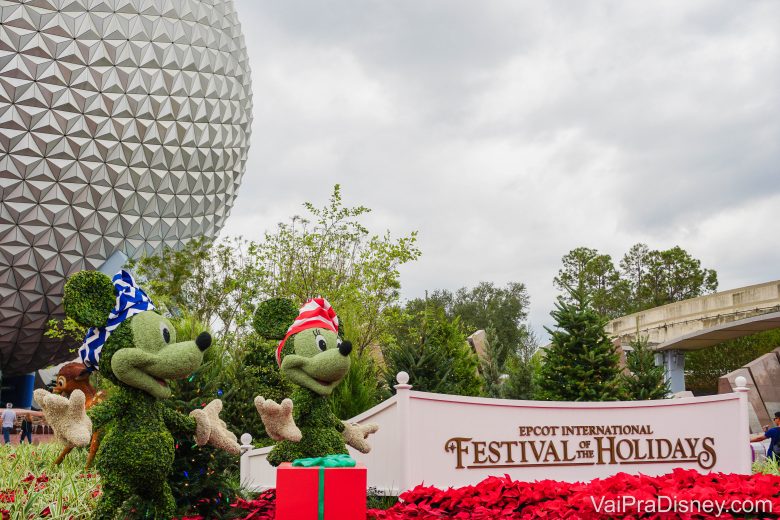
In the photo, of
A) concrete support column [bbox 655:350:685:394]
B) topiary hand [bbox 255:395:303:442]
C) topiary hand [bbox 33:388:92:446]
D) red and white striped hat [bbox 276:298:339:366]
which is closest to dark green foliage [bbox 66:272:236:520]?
topiary hand [bbox 33:388:92:446]

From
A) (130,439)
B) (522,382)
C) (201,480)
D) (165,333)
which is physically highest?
(522,382)

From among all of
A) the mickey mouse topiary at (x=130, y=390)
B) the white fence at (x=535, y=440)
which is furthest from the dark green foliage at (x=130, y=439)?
the white fence at (x=535, y=440)

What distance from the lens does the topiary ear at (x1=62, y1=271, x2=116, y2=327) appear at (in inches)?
243

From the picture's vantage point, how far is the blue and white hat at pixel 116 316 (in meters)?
6.41

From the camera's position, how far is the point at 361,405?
465 inches

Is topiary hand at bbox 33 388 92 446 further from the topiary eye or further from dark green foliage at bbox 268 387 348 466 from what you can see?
dark green foliage at bbox 268 387 348 466

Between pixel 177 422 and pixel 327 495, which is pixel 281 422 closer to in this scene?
pixel 177 422

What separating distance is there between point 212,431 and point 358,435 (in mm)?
1949

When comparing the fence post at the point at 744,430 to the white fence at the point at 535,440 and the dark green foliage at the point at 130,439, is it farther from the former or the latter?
the dark green foliage at the point at 130,439

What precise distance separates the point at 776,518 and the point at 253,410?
312 inches

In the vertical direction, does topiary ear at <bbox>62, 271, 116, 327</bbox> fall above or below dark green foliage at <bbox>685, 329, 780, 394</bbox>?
below

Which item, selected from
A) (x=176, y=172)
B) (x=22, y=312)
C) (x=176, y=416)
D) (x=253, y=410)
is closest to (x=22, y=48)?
(x=176, y=172)

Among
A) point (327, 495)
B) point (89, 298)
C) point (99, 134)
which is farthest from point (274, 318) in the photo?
point (99, 134)

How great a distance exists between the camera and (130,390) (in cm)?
636
